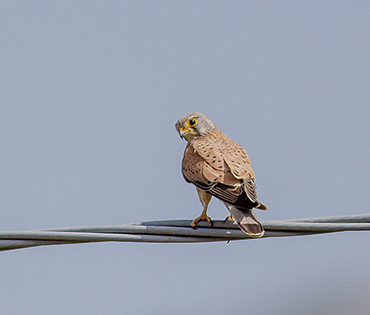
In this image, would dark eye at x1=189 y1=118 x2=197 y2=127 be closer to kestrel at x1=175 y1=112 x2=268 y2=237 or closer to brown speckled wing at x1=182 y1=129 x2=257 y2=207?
kestrel at x1=175 y1=112 x2=268 y2=237

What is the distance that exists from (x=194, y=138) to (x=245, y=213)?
2038mm

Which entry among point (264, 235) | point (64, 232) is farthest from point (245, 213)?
point (64, 232)

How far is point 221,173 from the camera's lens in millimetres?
6301

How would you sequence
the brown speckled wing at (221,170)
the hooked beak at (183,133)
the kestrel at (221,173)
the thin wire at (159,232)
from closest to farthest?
the thin wire at (159,232) → the kestrel at (221,173) → the brown speckled wing at (221,170) → the hooked beak at (183,133)

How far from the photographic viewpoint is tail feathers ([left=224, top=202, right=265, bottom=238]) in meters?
5.18

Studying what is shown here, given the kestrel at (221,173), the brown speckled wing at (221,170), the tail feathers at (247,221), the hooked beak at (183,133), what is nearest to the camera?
the tail feathers at (247,221)

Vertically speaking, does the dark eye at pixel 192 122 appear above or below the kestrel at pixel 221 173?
above

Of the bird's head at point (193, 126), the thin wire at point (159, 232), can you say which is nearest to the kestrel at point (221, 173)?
the bird's head at point (193, 126)

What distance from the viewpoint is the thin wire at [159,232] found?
467cm

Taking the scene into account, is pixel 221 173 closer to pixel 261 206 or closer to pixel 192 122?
pixel 261 206

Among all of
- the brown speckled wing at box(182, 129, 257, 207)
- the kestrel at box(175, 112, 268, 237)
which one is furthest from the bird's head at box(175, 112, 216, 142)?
the brown speckled wing at box(182, 129, 257, 207)

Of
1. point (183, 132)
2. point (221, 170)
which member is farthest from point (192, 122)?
point (221, 170)

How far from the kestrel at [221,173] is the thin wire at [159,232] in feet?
0.38

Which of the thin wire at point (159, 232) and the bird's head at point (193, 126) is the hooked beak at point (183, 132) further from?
the thin wire at point (159, 232)
